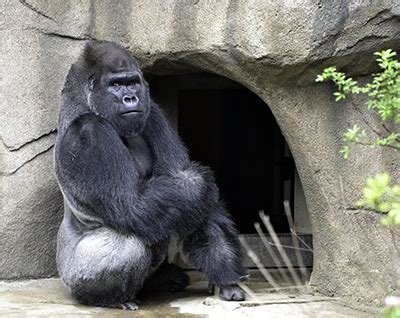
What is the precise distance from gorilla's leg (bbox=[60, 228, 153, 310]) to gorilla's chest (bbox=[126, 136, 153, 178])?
0.35 meters

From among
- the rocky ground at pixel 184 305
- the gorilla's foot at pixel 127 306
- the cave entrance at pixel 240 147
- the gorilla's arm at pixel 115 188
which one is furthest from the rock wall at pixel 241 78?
the cave entrance at pixel 240 147

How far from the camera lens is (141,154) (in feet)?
12.2

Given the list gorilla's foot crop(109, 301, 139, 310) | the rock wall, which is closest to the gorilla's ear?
the rock wall

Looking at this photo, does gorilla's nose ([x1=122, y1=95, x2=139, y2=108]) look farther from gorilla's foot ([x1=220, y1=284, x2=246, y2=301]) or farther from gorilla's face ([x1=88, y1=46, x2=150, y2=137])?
gorilla's foot ([x1=220, y1=284, x2=246, y2=301])

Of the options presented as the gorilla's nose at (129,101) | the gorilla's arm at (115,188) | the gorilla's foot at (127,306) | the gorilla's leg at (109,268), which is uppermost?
the gorilla's nose at (129,101)

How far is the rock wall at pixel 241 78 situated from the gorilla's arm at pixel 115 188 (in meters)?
0.50

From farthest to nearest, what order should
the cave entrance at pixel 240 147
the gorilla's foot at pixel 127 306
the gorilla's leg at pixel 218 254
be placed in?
the cave entrance at pixel 240 147, the gorilla's leg at pixel 218 254, the gorilla's foot at pixel 127 306

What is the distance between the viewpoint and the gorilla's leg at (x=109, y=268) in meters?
3.44

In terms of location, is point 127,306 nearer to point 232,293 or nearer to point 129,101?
point 232,293

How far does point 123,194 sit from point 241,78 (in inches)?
29.8

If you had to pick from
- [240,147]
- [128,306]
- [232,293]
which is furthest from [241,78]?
[240,147]

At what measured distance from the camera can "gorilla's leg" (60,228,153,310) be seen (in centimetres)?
344

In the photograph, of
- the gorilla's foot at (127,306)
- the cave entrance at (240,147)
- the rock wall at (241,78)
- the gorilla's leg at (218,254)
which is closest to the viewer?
the rock wall at (241,78)

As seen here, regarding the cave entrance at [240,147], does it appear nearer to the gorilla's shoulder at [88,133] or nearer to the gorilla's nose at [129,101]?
the gorilla's nose at [129,101]
